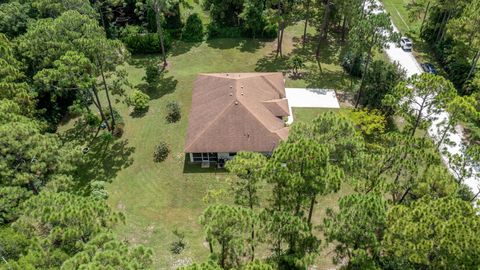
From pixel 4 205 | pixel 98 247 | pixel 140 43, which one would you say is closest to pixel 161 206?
pixel 4 205

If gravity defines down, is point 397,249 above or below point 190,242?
above

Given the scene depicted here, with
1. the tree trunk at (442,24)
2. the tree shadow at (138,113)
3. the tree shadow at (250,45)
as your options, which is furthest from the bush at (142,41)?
the tree trunk at (442,24)

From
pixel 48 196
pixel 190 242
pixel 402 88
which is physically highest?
pixel 402 88

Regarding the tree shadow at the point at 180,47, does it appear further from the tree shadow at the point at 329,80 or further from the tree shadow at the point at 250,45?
the tree shadow at the point at 329,80

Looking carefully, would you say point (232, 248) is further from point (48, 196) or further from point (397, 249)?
point (48, 196)

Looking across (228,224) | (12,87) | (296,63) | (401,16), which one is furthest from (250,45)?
(228,224)

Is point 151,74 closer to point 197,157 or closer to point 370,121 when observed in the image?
point 197,157

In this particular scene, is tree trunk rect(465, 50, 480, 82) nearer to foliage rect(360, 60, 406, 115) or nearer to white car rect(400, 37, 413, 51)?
foliage rect(360, 60, 406, 115)
